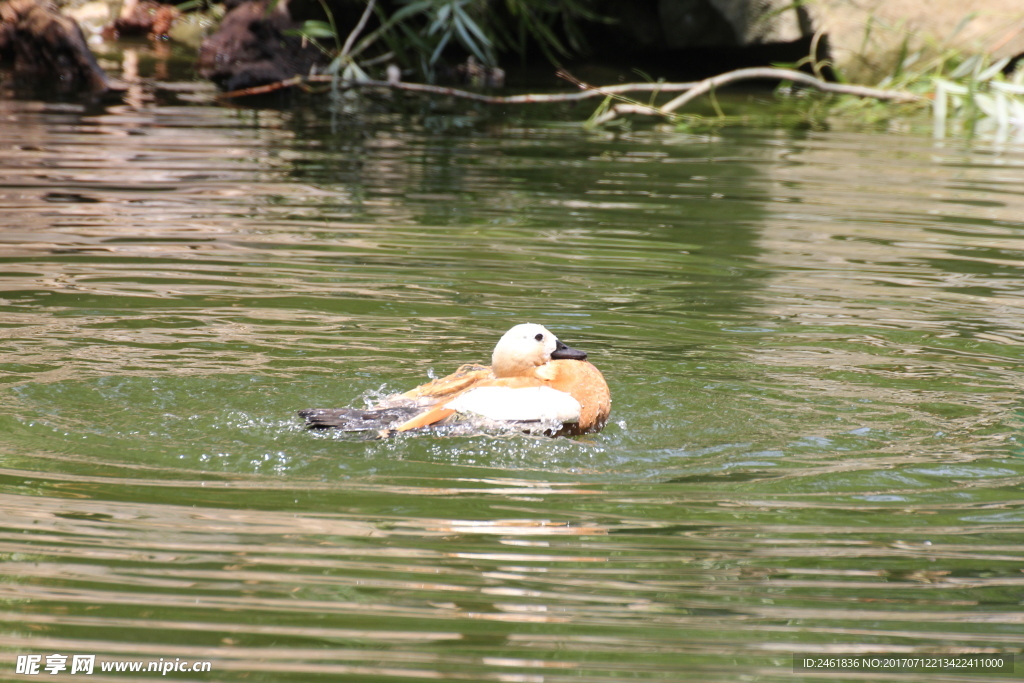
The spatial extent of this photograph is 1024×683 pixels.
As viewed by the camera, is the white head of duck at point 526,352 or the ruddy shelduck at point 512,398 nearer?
the ruddy shelduck at point 512,398

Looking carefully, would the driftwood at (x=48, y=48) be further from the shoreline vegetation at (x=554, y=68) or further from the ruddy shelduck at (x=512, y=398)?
the ruddy shelduck at (x=512, y=398)

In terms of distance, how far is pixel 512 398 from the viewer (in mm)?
3957

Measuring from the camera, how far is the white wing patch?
12.9 feet

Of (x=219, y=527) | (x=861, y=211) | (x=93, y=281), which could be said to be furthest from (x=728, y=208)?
(x=219, y=527)

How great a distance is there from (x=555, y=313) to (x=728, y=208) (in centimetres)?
275

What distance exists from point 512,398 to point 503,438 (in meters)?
0.15

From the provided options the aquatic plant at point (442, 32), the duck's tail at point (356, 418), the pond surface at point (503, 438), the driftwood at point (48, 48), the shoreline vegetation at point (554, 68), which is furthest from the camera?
the driftwood at point (48, 48)

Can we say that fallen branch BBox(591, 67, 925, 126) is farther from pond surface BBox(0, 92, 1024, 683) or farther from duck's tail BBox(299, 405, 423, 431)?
duck's tail BBox(299, 405, 423, 431)

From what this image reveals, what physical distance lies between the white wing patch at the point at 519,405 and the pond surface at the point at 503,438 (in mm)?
127

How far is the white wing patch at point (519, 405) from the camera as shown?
394cm

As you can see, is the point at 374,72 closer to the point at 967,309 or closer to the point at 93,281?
the point at 93,281

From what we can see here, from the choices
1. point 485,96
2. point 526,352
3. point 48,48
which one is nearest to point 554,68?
point 485,96

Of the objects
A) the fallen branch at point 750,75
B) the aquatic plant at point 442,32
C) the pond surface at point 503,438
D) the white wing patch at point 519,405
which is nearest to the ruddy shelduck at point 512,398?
the white wing patch at point 519,405

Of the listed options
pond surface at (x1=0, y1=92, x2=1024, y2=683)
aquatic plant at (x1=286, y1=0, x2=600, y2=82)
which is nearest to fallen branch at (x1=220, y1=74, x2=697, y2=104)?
aquatic plant at (x1=286, y1=0, x2=600, y2=82)
